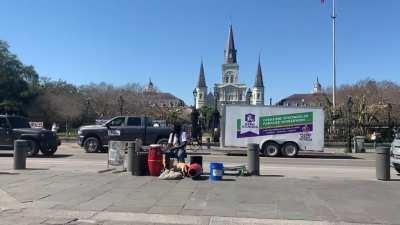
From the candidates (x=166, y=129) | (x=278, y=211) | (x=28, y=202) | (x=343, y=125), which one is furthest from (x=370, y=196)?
(x=343, y=125)

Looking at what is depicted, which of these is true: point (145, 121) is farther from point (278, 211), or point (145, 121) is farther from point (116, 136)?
point (278, 211)

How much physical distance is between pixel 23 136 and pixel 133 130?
608cm

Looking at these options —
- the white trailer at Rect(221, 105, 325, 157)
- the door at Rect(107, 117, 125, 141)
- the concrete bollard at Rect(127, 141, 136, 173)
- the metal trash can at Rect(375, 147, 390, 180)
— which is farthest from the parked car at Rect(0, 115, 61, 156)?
the metal trash can at Rect(375, 147, 390, 180)

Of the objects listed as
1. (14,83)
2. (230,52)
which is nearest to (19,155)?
(14,83)

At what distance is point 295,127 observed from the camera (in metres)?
31.0

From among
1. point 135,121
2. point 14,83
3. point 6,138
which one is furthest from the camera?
point 14,83

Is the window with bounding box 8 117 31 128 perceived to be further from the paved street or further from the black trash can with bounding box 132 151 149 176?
the black trash can with bounding box 132 151 149 176

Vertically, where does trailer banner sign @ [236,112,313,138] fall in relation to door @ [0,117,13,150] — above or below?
above

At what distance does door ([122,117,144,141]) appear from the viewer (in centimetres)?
3003

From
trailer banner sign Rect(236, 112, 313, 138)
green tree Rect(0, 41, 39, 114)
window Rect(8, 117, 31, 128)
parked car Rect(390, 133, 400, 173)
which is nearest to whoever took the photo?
parked car Rect(390, 133, 400, 173)

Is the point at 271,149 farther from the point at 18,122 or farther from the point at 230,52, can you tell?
the point at 230,52

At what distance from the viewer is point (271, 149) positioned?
101 feet

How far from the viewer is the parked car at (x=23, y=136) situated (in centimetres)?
2597

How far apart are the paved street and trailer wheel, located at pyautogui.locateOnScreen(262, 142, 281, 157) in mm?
14446
